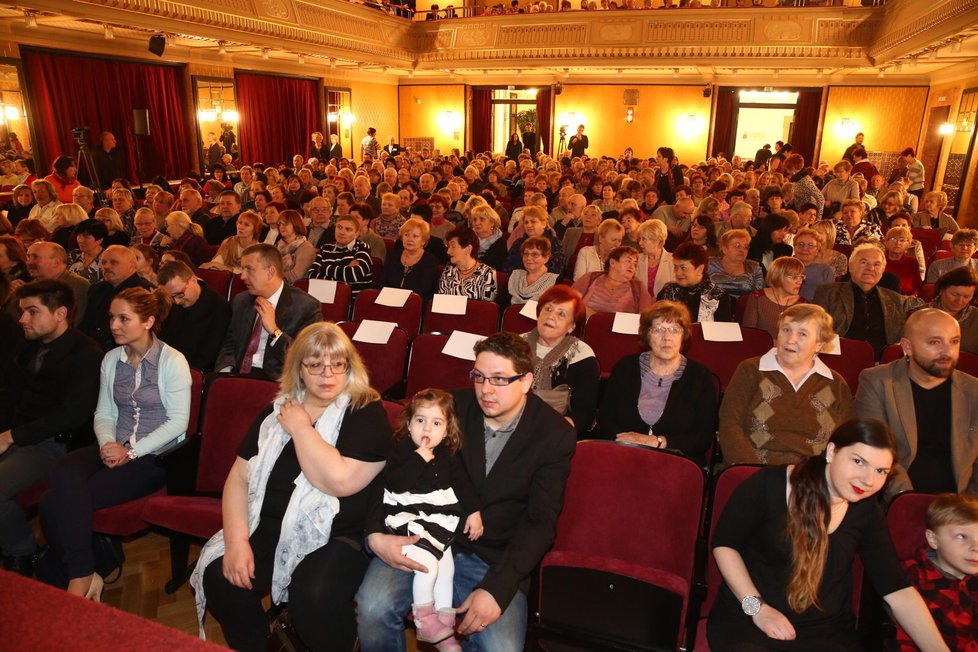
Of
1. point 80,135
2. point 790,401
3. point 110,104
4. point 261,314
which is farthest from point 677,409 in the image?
point 110,104

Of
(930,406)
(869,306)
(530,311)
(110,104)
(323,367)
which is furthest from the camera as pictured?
(110,104)

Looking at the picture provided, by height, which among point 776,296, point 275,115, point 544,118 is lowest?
point 776,296

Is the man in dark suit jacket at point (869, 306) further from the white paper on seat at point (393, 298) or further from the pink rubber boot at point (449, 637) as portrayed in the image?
the pink rubber boot at point (449, 637)

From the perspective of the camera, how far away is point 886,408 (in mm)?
2559

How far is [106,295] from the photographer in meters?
3.91

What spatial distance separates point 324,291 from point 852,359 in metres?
3.33

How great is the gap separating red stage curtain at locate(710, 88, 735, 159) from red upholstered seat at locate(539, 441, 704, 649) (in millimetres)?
16600

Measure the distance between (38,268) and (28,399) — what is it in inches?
59.1

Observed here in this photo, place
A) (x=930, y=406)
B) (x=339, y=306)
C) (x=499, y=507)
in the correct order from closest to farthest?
(x=499, y=507)
(x=930, y=406)
(x=339, y=306)

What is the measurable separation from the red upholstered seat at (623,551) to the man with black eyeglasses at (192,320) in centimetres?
241

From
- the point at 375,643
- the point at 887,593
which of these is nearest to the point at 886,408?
the point at 887,593

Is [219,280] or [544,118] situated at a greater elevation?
[544,118]

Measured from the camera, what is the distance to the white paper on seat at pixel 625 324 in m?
3.69

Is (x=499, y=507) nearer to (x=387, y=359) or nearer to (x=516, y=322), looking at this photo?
(x=387, y=359)
